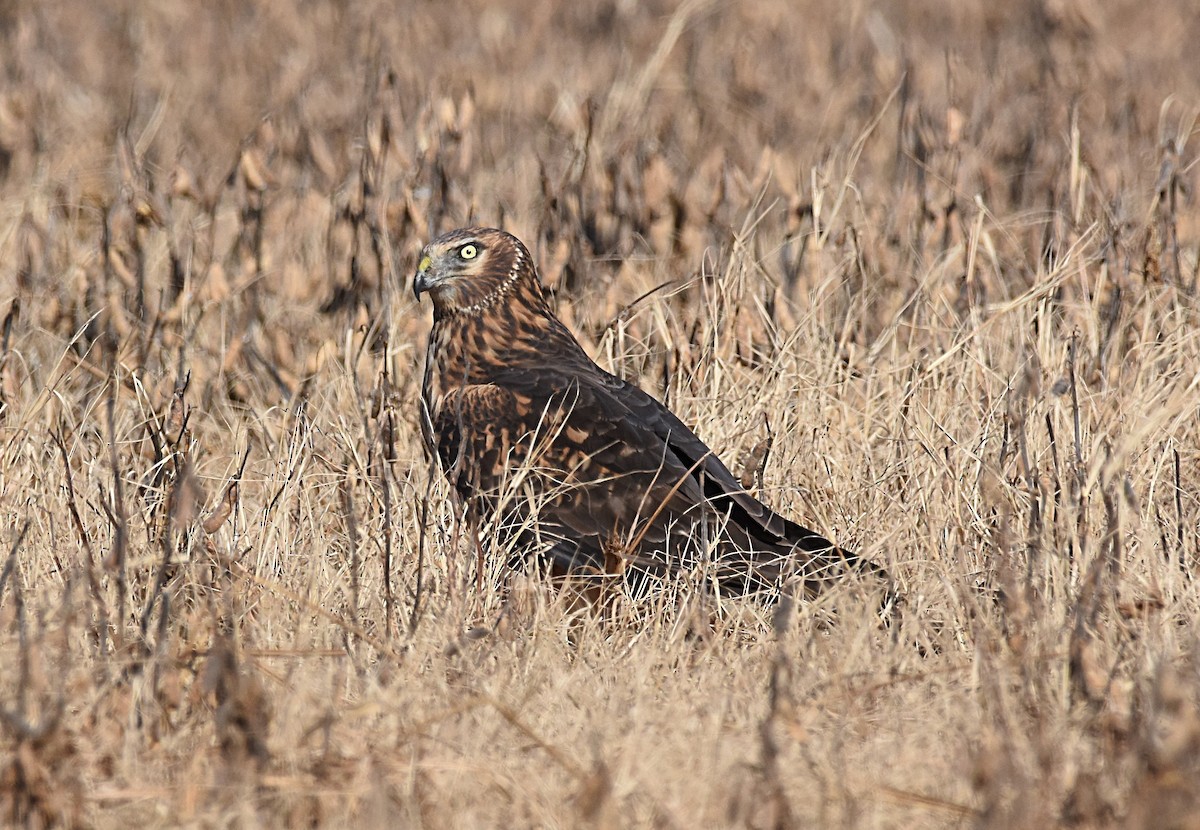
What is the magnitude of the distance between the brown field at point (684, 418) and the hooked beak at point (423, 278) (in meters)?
0.29

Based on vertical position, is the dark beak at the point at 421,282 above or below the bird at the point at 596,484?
above

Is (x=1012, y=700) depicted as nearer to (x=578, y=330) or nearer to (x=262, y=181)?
(x=578, y=330)

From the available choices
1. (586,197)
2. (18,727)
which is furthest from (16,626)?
(586,197)

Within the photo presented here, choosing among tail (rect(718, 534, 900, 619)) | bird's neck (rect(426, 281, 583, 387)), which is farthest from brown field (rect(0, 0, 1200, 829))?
bird's neck (rect(426, 281, 583, 387))

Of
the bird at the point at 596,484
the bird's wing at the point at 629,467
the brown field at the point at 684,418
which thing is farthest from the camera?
the bird's wing at the point at 629,467

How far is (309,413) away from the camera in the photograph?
512 centimetres

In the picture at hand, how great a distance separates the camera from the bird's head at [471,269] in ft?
15.4

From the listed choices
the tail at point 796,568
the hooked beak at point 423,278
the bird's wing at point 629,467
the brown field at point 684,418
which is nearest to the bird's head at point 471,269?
the hooked beak at point 423,278

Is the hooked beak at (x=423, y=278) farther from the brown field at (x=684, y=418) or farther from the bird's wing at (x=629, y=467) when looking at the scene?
the bird's wing at (x=629, y=467)

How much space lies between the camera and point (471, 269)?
4711 millimetres

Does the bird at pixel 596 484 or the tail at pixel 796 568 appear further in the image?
the bird at pixel 596 484

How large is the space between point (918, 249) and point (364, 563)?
121 inches

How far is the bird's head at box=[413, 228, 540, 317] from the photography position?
4688 millimetres

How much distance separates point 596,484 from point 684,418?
94 cm
